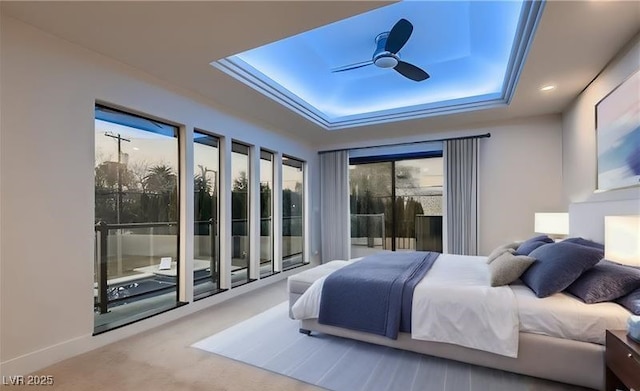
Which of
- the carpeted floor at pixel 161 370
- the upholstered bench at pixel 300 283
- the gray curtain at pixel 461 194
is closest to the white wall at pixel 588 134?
the gray curtain at pixel 461 194

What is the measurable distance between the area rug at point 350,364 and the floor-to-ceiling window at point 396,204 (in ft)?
11.8

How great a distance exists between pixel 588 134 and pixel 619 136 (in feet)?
3.15

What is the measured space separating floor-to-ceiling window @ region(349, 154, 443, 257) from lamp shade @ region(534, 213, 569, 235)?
1926mm

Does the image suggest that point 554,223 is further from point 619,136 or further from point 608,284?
point 608,284

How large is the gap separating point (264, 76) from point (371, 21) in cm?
134

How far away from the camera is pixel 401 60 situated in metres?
3.64

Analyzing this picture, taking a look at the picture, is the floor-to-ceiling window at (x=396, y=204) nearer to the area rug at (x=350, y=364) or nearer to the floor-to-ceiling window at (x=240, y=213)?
the floor-to-ceiling window at (x=240, y=213)

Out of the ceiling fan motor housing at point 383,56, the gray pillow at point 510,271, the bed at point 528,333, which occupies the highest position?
the ceiling fan motor housing at point 383,56

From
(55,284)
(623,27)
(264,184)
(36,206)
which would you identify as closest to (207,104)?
(264,184)

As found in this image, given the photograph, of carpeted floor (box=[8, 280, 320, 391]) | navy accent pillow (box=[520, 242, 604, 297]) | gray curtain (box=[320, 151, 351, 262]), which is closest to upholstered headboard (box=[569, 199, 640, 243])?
navy accent pillow (box=[520, 242, 604, 297])

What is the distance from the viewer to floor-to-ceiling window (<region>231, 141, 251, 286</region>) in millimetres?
4598

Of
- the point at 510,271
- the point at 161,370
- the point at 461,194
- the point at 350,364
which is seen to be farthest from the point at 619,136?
the point at 161,370

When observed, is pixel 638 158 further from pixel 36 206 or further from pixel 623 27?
pixel 36 206

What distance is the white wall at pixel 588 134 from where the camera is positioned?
8.41 feet
